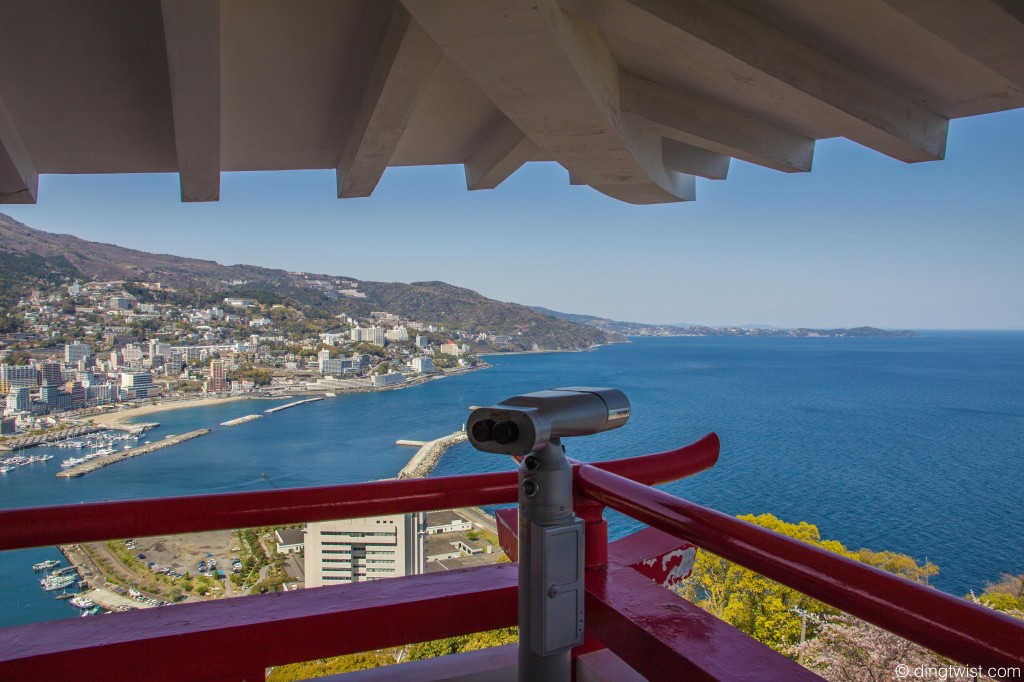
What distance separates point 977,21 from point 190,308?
4078cm

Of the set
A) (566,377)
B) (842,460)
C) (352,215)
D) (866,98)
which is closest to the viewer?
(866,98)

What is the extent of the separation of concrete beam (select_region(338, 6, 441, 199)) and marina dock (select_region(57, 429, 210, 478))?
29.0m

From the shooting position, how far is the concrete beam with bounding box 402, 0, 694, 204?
1135 millimetres

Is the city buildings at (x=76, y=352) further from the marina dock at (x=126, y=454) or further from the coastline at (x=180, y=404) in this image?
the coastline at (x=180, y=404)

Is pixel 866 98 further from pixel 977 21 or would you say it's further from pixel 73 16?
pixel 73 16

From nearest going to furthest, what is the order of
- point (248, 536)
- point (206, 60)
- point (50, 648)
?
point (50, 648), point (206, 60), point (248, 536)

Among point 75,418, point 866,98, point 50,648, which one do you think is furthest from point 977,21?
point 75,418

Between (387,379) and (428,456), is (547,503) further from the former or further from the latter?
(387,379)

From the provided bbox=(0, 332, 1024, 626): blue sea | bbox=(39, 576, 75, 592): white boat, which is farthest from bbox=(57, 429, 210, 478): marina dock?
bbox=(39, 576, 75, 592): white boat

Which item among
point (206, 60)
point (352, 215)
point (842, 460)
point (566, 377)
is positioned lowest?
point (842, 460)

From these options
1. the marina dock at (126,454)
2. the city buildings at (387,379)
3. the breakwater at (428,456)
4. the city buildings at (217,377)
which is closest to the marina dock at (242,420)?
the city buildings at (217,377)

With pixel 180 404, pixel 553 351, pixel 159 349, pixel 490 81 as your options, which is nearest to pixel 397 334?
pixel 180 404

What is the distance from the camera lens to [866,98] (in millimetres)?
1907

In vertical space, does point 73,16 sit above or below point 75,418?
above
